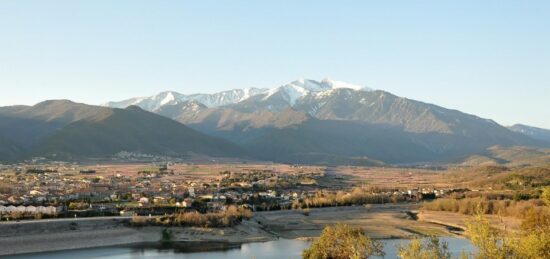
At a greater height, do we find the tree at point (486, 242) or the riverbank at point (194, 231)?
the tree at point (486, 242)

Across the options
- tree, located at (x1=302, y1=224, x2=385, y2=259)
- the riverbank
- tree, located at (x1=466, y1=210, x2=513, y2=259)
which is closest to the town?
the riverbank

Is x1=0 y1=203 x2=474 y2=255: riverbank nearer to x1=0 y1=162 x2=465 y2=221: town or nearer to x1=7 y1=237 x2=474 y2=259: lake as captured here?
x1=7 y1=237 x2=474 y2=259: lake

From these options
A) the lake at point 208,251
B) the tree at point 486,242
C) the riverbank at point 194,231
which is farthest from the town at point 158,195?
the tree at point 486,242

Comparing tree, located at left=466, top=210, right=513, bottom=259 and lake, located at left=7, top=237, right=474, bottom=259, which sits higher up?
tree, located at left=466, top=210, right=513, bottom=259

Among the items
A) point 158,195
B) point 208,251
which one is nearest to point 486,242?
point 208,251

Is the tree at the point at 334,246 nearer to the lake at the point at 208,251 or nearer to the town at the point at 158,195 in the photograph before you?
the lake at the point at 208,251

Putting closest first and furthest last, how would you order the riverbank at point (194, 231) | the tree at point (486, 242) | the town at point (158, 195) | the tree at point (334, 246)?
the tree at point (486, 242), the tree at point (334, 246), the riverbank at point (194, 231), the town at point (158, 195)

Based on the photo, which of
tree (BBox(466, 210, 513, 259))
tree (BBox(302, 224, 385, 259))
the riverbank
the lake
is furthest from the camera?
the riverbank
